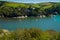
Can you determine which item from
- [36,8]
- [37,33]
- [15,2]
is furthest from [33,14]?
[37,33]

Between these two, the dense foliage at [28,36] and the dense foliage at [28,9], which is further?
the dense foliage at [28,9]

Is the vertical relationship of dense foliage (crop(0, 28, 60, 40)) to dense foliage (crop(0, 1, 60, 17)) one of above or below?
above

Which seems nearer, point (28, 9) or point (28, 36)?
point (28, 36)

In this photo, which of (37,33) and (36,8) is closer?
(37,33)

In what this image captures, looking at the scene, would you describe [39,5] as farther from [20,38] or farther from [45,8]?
[20,38]

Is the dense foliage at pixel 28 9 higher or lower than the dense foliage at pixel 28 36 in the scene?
lower

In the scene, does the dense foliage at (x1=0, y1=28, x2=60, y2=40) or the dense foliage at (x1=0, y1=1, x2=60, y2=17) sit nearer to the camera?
the dense foliage at (x1=0, y1=28, x2=60, y2=40)

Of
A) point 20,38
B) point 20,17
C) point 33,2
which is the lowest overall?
point 20,17

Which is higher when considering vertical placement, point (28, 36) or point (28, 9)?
point (28, 36)
